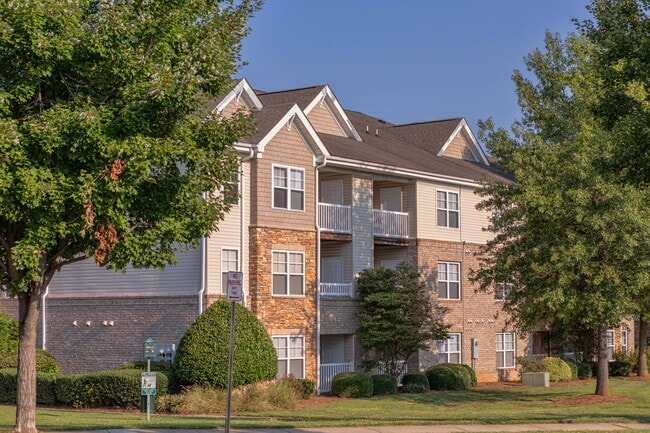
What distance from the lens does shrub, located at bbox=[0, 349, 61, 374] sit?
115ft

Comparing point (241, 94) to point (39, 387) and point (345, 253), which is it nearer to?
point (345, 253)

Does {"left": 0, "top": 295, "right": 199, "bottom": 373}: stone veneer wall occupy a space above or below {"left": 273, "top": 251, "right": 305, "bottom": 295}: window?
below

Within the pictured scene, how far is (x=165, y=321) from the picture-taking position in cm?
3544

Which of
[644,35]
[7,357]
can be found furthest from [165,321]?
[644,35]

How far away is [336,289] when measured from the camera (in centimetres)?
3934

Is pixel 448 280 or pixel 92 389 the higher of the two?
pixel 448 280

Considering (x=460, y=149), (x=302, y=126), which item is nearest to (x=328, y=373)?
(x=302, y=126)

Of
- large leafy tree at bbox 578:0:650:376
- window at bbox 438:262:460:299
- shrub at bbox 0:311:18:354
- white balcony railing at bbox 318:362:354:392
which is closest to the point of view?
large leafy tree at bbox 578:0:650:376

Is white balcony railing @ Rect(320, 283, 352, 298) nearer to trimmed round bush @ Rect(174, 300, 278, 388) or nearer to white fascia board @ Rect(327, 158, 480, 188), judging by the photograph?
white fascia board @ Rect(327, 158, 480, 188)

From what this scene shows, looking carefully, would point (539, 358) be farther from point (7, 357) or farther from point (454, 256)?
point (7, 357)

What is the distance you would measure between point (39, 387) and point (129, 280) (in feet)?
18.4

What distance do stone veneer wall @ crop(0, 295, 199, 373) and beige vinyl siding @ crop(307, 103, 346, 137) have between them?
10665 millimetres

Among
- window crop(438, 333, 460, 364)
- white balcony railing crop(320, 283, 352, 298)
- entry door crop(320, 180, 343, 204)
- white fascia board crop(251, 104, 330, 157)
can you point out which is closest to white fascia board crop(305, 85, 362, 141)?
entry door crop(320, 180, 343, 204)

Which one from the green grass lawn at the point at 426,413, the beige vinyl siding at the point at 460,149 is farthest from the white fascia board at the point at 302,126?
the beige vinyl siding at the point at 460,149
